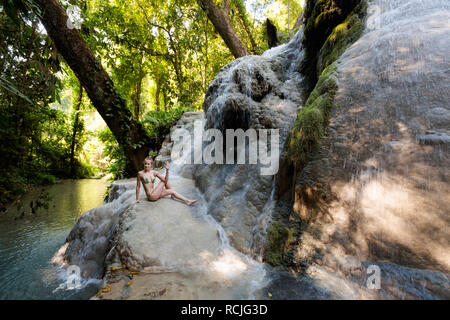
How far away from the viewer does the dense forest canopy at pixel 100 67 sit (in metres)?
5.20

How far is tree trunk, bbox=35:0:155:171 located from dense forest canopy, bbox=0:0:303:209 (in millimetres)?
103

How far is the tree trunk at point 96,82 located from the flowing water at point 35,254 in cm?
273

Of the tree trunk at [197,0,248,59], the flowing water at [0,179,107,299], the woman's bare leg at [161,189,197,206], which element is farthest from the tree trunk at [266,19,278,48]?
the flowing water at [0,179,107,299]

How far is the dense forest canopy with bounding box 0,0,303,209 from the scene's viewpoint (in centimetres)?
520

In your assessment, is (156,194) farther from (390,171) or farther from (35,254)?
(390,171)

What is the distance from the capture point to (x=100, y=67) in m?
6.32

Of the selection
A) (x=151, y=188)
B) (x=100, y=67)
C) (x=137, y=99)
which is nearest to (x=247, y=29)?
(x=137, y=99)

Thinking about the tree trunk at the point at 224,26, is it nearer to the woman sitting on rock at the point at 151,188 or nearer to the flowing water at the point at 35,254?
the woman sitting on rock at the point at 151,188

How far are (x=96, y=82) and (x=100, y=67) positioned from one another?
0.49 m

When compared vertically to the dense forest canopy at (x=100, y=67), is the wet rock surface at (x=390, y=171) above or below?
below

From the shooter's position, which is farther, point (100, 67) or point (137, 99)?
point (137, 99)

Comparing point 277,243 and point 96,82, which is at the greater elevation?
point 96,82

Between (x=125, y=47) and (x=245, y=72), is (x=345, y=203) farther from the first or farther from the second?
(x=125, y=47)

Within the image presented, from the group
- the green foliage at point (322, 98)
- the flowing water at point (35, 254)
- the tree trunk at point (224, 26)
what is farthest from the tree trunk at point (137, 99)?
the green foliage at point (322, 98)
